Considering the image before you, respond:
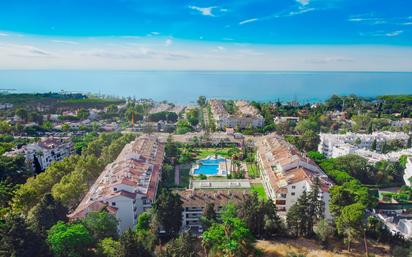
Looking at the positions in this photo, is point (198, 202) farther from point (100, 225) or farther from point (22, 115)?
point (22, 115)

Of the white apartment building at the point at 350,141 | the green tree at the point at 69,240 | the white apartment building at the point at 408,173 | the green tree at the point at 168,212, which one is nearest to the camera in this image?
the green tree at the point at 69,240

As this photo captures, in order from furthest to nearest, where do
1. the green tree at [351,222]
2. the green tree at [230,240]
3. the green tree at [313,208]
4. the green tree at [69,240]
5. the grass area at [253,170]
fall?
the grass area at [253,170] < the green tree at [313,208] < the green tree at [351,222] < the green tree at [230,240] < the green tree at [69,240]

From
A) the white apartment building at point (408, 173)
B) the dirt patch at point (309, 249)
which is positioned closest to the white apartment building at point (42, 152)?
the dirt patch at point (309, 249)

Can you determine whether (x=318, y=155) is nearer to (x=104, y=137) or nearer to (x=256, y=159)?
(x=256, y=159)

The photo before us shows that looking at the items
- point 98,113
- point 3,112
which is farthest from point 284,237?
point 3,112

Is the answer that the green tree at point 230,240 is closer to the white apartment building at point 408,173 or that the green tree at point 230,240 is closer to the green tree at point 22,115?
the white apartment building at point 408,173

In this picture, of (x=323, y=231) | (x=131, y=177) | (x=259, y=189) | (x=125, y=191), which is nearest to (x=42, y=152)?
(x=131, y=177)
